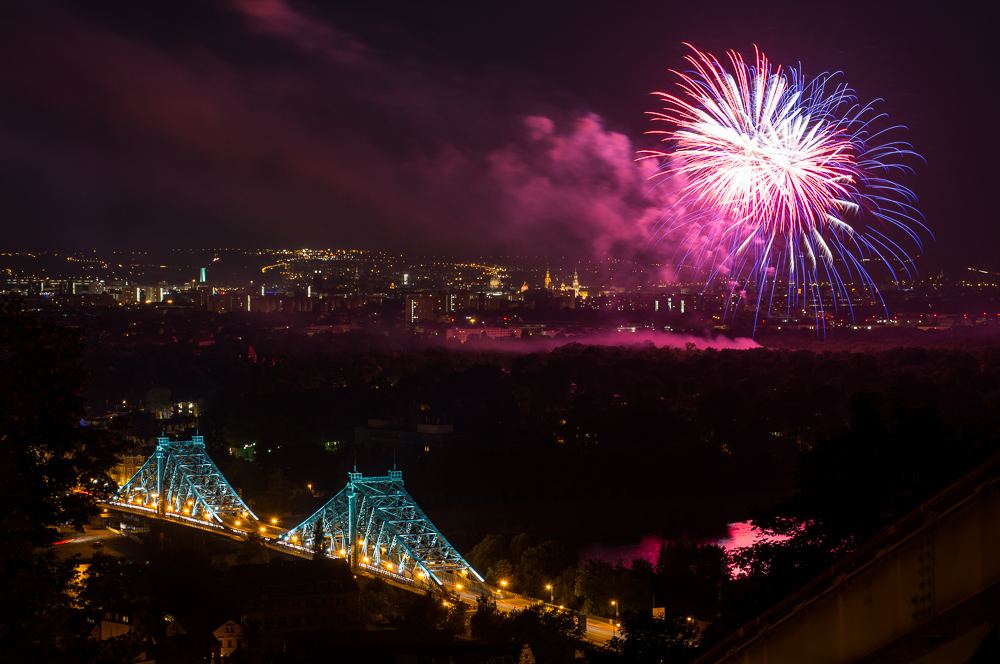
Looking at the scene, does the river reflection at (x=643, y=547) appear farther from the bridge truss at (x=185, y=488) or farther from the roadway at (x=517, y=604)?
the bridge truss at (x=185, y=488)

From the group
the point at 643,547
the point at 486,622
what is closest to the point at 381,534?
the point at 643,547

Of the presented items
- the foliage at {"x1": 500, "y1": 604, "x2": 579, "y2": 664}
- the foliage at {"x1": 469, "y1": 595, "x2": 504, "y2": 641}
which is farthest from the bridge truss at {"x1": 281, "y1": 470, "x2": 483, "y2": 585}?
the foliage at {"x1": 500, "y1": 604, "x2": 579, "y2": 664}

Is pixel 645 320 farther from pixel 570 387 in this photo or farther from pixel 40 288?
pixel 40 288

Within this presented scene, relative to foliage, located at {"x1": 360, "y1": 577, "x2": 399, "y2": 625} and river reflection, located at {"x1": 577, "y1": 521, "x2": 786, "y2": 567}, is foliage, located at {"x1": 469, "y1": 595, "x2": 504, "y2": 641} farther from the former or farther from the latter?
river reflection, located at {"x1": 577, "y1": 521, "x2": 786, "y2": 567}

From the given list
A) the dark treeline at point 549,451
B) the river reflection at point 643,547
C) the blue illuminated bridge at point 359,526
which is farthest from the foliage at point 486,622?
the river reflection at point 643,547

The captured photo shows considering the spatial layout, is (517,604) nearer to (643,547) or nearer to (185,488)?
(643,547)
